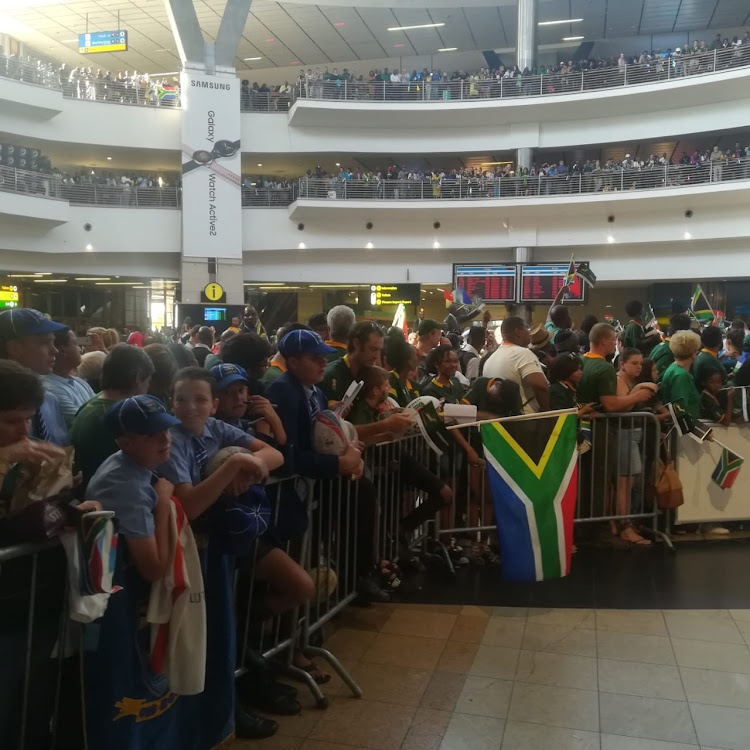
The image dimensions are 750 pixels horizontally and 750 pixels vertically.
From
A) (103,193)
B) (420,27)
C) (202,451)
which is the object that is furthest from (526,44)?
(202,451)

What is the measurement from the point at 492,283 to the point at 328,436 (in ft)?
43.9

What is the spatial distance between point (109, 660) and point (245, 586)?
1.09m

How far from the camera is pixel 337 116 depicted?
25.9 meters

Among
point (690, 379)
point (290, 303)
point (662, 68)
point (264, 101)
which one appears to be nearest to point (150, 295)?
point (290, 303)

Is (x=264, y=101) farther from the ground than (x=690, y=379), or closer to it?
farther from the ground

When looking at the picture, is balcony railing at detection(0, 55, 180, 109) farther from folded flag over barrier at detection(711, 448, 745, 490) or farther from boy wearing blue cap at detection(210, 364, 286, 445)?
boy wearing blue cap at detection(210, 364, 286, 445)

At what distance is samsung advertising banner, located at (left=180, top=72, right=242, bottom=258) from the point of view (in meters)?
25.1

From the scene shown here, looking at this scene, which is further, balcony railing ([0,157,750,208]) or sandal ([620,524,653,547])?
balcony railing ([0,157,750,208])

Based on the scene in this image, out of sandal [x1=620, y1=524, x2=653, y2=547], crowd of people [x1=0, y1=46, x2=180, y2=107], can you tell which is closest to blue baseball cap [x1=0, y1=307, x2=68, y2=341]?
sandal [x1=620, y1=524, x2=653, y2=547]

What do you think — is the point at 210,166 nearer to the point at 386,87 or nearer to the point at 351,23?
the point at 386,87

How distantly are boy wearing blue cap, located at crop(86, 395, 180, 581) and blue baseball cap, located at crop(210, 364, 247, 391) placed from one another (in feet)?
2.69

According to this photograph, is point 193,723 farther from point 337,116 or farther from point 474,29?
point 474,29

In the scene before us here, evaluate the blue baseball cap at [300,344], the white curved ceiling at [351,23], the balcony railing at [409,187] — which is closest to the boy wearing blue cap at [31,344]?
the blue baseball cap at [300,344]

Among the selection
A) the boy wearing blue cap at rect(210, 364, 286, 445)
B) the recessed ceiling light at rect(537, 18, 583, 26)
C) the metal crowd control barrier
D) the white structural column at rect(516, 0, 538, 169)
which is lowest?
the metal crowd control barrier
